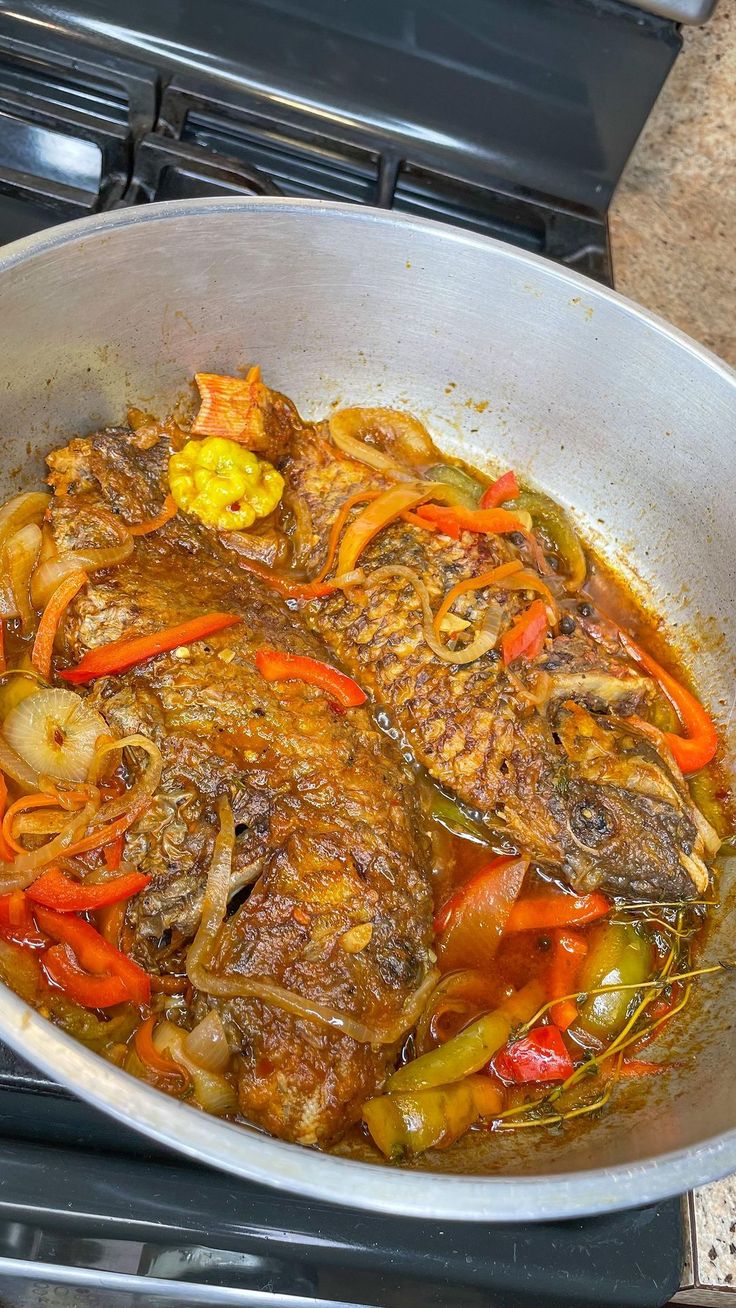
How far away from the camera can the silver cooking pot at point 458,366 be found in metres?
1.96

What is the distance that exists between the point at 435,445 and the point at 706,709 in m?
1.03

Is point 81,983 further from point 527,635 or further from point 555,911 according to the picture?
point 527,635

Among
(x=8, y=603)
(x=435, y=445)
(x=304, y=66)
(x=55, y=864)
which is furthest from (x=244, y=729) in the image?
(x=304, y=66)

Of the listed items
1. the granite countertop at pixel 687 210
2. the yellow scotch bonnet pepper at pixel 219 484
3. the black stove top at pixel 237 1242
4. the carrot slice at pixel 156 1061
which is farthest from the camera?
the granite countertop at pixel 687 210

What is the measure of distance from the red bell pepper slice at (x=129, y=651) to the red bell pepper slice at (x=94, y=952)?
1.52 ft

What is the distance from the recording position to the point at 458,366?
8.51ft

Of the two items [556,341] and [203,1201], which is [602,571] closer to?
[556,341]

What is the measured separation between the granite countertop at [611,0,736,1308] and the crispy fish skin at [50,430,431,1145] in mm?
1748

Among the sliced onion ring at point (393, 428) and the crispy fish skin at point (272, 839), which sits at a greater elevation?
the sliced onion ring at point (393, 428)

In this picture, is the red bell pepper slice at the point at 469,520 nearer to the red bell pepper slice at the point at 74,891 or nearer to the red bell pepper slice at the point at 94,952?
the red bell pepper slice at the point at 74,891

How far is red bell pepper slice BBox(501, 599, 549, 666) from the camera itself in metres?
2.12

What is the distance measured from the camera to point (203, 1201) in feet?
5.02

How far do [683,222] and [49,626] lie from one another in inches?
93.0

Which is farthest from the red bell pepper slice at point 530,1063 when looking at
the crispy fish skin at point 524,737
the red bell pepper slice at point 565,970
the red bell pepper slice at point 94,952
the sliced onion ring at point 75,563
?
the sliced onion ring at point 75,563
